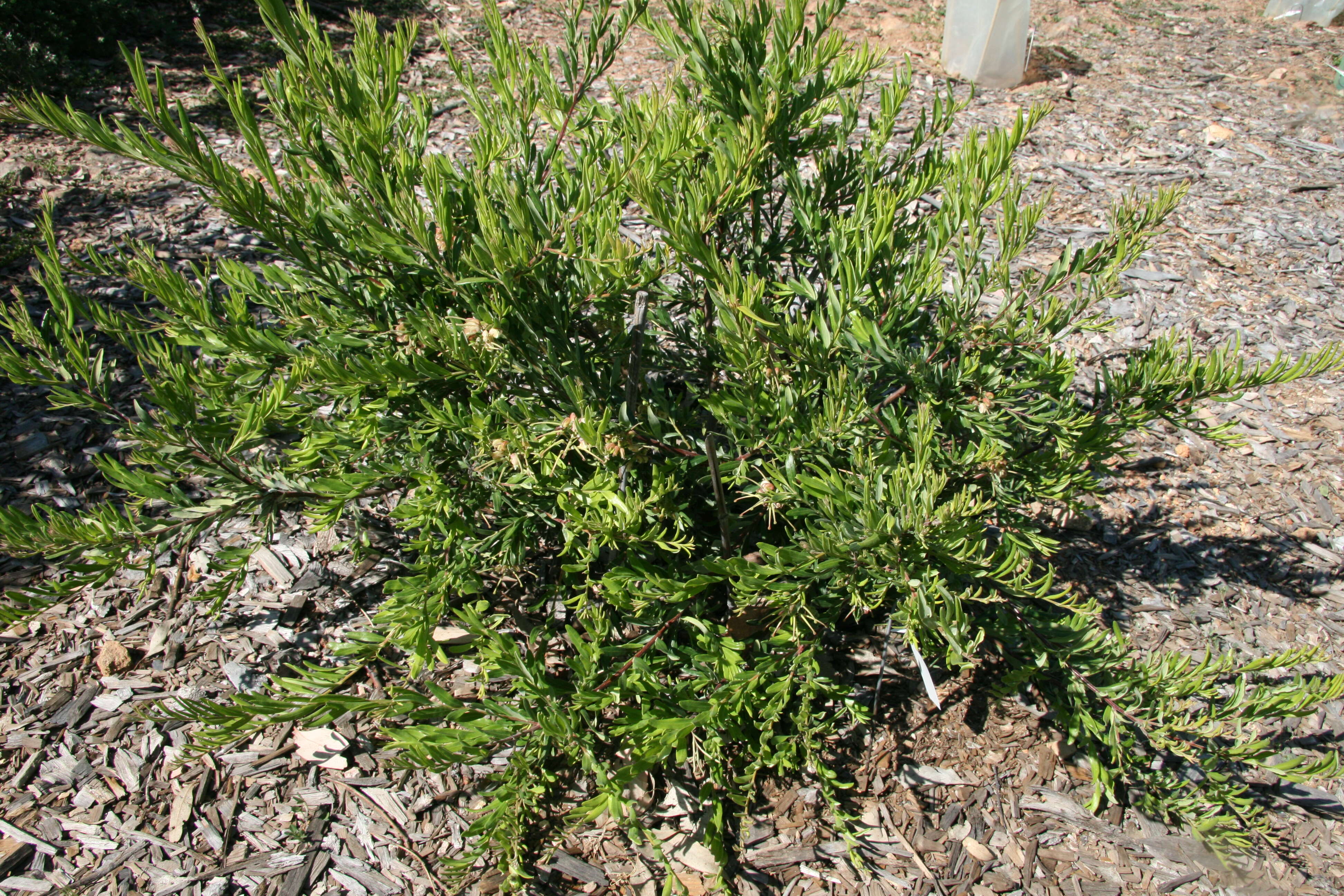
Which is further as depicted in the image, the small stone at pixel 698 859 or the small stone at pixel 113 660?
the small stone at pixel 113 660

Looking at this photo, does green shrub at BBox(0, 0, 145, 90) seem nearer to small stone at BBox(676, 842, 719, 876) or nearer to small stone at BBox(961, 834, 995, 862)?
small stone at BBox(676, 842, 719, 876)

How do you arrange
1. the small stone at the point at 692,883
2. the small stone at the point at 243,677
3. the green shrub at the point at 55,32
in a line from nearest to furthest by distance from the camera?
1. the small stone at the point at 692,883
2. the small stone at the point at 243,677
3. the green shrub at the point at 55,32

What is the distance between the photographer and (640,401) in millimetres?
2311

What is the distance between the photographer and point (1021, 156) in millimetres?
5445

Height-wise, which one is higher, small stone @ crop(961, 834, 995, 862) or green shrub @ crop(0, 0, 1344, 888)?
green shrub @ crop(0, 0, 1344, 888)

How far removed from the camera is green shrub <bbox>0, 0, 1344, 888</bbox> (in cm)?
166

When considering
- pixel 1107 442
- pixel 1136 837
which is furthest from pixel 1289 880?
pixel 1107 442

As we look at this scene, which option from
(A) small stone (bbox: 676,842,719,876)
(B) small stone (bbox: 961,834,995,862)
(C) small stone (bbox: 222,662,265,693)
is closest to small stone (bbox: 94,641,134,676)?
(C) small stone (bbox: 222,662,265,693)

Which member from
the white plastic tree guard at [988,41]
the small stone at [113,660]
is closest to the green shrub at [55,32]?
the small stone at [113,660]

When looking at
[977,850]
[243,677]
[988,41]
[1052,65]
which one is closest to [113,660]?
[243,677]

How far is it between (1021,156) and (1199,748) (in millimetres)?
4303

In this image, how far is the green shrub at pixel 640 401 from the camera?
1.66 m

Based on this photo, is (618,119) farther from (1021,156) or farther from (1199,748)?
(1021,156)

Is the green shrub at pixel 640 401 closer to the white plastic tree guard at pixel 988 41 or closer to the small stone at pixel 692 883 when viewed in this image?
the small stone at pixel 692 883
